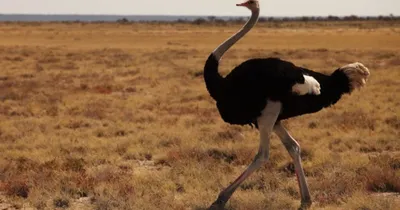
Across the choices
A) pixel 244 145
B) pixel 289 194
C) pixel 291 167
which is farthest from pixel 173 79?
pixel 289 194

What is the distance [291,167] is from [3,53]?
31096 mm

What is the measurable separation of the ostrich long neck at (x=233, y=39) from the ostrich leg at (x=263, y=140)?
0.78 m

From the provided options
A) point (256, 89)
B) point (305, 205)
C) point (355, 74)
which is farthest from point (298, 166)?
point (355, 74)

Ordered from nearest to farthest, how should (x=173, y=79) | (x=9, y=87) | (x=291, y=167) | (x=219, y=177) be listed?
1. (x=219, y=177)
2. (x=291, y=167)
3. (x=9, y=87)
4. (x=173, y=79)

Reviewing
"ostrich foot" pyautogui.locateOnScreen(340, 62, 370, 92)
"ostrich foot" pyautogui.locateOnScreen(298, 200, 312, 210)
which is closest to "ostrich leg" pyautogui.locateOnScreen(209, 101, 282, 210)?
"ostrich foot" pyautogui.locateOnScreen(298, 200, 312, 210)

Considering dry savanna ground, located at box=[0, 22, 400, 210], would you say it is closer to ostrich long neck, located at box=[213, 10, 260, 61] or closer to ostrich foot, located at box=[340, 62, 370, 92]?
ostrich foot, located at box=[340, 62, 370, 92]

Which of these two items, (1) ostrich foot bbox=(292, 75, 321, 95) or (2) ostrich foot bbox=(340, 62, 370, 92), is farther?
(2) ostrich foot bbox=(340, 62, 370, 92)

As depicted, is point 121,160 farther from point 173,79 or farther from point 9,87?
point 173,79

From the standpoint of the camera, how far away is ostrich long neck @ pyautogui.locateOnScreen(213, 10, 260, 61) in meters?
6.79

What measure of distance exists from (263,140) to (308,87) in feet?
2.49

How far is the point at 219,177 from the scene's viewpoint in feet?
27.6

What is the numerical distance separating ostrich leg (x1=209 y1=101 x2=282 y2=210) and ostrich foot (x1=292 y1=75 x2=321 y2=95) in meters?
0.25

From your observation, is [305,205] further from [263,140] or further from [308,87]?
[308,87]

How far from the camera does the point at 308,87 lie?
21.4 ft
